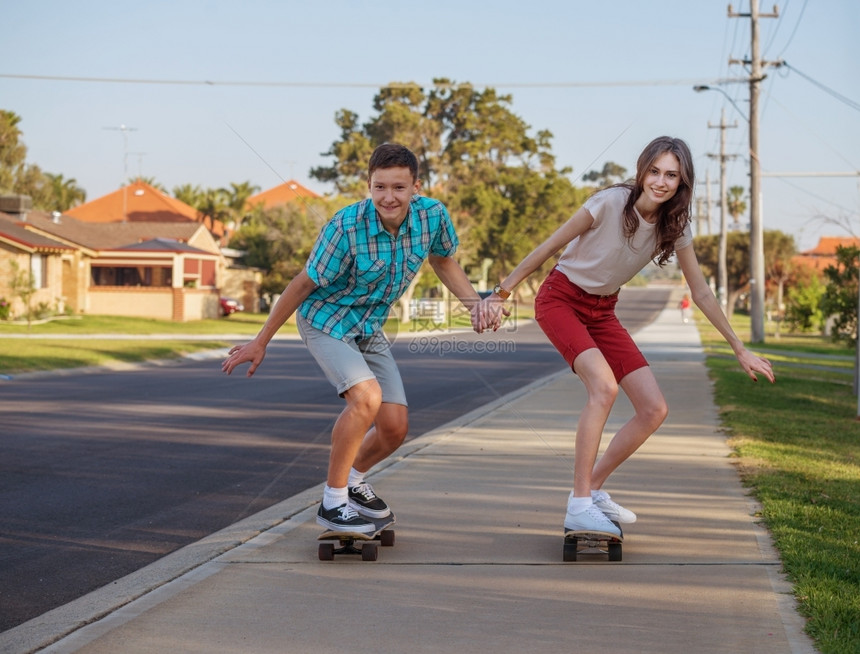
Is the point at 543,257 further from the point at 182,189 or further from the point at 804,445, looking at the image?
the point at 182,189

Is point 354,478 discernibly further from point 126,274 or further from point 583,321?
point 126,274

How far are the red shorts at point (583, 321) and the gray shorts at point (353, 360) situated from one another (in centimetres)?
79

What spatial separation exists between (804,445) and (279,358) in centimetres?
1671

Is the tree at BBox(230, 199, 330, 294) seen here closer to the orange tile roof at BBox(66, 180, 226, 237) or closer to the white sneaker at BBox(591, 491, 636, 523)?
the orange tile roof at BBox(66, 180, 226, 237)

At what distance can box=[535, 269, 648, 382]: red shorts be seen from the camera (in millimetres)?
5617

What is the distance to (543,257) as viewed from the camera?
5.31 meters

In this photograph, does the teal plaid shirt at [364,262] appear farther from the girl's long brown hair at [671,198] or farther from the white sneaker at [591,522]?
the white sneaker at [591,522]

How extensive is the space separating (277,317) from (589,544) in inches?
70.8

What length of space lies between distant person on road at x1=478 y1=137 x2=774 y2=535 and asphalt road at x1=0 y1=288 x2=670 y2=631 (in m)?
2.35

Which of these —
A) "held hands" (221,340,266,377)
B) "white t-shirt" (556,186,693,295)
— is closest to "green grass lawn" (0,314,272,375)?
"held hands" (221,340,266,377)

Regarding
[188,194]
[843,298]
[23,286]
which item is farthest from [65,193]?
[843,298]

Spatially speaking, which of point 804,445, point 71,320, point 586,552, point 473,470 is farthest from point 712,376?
point 71,320

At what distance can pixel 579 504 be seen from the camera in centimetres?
538

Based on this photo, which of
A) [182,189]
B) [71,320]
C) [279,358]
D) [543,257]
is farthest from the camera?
[182,189]
